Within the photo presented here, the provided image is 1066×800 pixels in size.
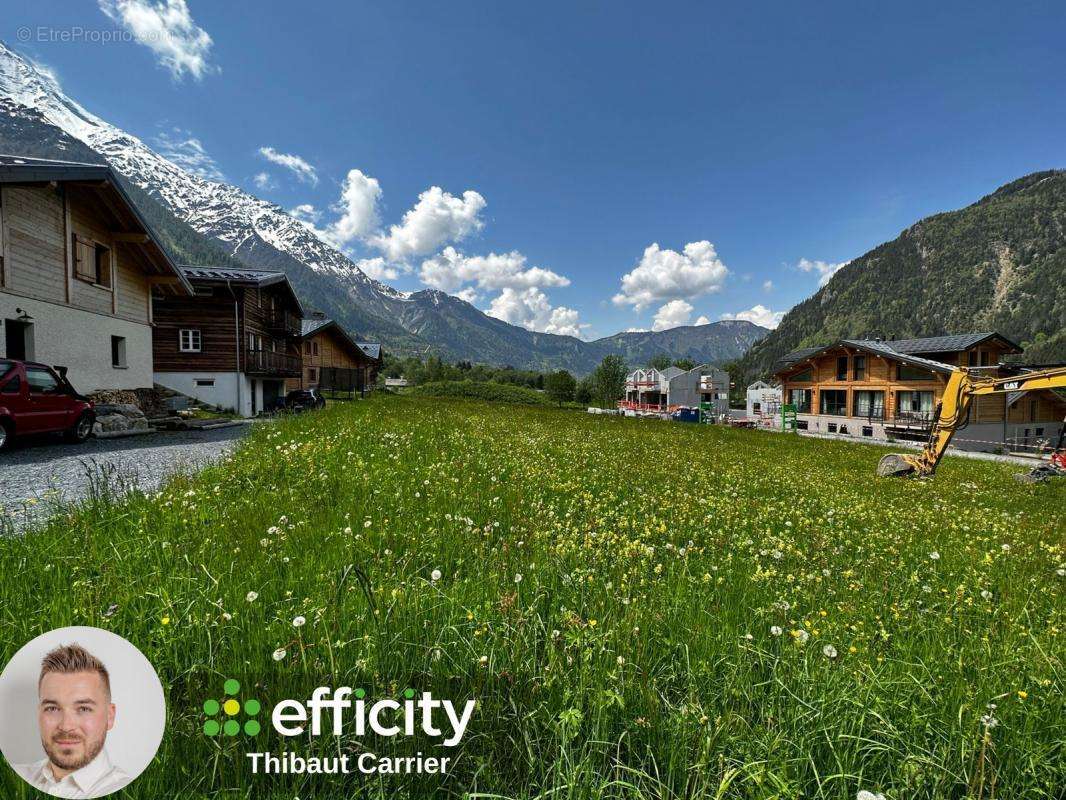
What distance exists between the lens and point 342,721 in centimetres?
177

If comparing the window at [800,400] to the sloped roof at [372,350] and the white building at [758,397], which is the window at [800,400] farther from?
the sloped roof at [372,350]

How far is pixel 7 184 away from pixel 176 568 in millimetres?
20016

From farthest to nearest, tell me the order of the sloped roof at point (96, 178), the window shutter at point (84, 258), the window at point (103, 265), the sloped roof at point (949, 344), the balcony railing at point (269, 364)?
the sloped roof at point (949, 344)
the balcony railing at point (269, 364)
the window at point (103, 265)
the window shutter at point (84, 258)
the sloped roof at point (96, 178)

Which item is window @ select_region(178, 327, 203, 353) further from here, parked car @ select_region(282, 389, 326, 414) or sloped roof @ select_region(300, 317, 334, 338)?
sloped roof @ select_region(300, 317, 334, 338)

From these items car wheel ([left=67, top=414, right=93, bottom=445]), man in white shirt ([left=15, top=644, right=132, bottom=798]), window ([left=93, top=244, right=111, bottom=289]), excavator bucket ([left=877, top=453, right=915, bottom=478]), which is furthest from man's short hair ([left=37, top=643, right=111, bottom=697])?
window ([left=93, top=244, right=111, bottom=289])

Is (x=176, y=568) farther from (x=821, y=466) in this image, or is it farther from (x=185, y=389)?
(x=185, y=389)

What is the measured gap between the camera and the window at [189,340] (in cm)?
2666

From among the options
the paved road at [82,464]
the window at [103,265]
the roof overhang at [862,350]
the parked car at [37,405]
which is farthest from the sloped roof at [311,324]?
the roof overhang at [862,350]

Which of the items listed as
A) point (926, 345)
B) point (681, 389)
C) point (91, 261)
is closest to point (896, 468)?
point (91, 261)

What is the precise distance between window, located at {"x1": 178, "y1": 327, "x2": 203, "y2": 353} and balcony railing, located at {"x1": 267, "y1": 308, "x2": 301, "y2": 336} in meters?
5.38

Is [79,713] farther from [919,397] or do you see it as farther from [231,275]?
[919,397]

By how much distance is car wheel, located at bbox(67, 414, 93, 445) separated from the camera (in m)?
12.0

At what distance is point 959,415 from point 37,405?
90.9ft

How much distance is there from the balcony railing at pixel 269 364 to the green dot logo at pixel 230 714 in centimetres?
3143
